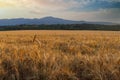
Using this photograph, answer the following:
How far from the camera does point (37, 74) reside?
618 centimetres

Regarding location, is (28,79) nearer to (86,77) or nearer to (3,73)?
(3,73)

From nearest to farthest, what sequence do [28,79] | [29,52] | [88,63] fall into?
1. [28,79]
2. [88,63]
3. [29,52]

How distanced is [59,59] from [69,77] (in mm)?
954

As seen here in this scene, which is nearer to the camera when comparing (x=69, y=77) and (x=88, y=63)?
(x=69, y=77)

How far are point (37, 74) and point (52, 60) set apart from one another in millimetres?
663

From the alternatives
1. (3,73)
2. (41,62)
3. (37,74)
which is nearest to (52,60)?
(41,62)

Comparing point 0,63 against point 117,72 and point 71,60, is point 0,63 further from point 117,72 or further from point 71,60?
point 117,72

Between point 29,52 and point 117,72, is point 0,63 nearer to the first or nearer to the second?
point 29,52

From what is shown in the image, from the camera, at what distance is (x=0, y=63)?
6.73m

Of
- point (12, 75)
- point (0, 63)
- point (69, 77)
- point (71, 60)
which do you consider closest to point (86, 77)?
point (69, 77)

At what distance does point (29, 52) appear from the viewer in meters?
7.38

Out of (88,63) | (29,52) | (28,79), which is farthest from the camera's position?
(29,52)

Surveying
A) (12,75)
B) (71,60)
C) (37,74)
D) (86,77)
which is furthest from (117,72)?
(12,75)

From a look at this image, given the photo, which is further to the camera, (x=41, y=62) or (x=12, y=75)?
(x=41, y=62)
